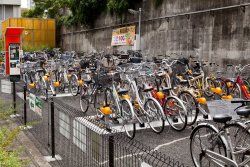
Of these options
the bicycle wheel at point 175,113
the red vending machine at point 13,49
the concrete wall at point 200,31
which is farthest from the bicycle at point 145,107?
the red vending machine at point 13,49

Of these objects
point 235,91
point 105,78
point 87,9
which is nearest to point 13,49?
point 105,78

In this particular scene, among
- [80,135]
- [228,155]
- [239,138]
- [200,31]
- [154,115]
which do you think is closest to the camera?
[228,155]

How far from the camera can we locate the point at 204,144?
14.3ft

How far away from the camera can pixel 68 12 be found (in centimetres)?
2830

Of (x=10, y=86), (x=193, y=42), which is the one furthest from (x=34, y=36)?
(x=10, y=86)

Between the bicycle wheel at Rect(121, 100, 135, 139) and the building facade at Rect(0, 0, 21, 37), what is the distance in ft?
101

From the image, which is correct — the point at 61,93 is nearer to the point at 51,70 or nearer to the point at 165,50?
the point at 51,70

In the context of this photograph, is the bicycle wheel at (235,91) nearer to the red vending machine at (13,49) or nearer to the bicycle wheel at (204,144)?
the bicycle wheel at (204,144)

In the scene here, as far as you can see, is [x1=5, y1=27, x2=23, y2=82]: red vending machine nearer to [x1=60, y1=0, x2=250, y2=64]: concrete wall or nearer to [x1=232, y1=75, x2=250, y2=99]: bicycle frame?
[x1=60, y1=0, x2=250, y2=64]: concrete wall

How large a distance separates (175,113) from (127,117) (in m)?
1.00

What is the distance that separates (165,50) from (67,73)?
5303mm

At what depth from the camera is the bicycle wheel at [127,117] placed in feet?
20.4

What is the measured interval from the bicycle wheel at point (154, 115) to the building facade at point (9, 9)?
30.9 metres

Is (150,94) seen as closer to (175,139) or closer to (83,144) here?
(175,139)
